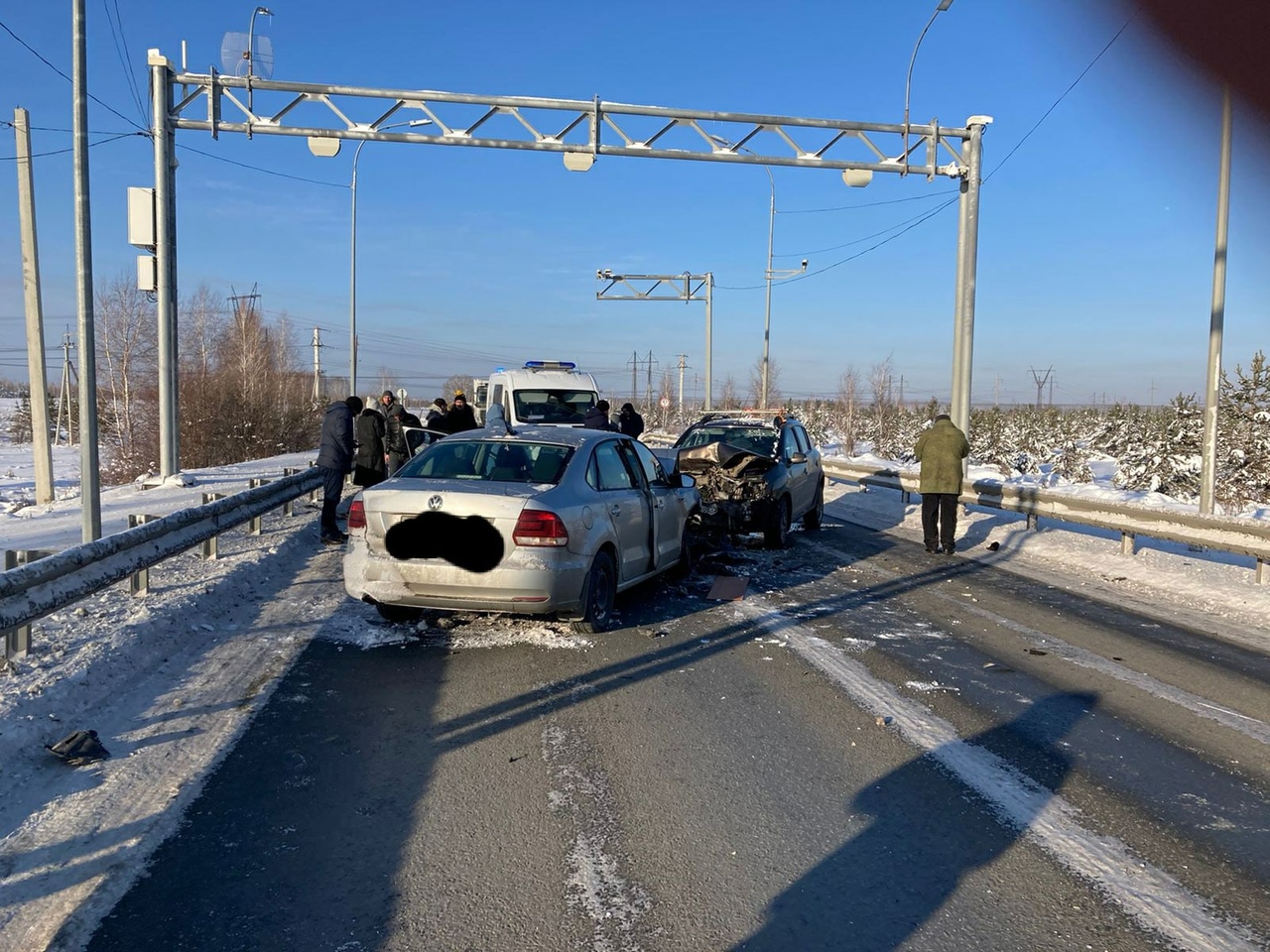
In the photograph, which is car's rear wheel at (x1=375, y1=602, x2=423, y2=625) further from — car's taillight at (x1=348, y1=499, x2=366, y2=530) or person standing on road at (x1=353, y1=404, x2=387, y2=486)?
person standing on road at (x1=353, y1=404, x2=387, y2=486)

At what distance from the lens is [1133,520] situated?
40.2 feet

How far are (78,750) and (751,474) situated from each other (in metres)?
9.38

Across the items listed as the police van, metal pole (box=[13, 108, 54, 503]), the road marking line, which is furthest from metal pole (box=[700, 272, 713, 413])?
the road marking line

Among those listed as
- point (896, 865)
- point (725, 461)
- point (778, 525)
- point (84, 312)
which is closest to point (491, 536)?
point (896, 865)

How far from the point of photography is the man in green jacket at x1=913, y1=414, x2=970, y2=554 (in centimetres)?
1270

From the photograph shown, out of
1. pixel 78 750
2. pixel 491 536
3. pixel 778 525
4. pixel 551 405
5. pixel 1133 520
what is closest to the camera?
pixel 78 750

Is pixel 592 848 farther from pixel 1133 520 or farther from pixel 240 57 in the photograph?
pixel 240 57

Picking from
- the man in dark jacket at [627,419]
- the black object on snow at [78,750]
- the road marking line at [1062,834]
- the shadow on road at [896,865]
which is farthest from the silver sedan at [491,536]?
the man in dark jacket at [627,419]

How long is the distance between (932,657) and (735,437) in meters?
7.46

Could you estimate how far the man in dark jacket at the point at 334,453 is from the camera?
11.8m

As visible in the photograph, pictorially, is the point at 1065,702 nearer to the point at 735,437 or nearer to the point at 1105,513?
the point at 1105,513

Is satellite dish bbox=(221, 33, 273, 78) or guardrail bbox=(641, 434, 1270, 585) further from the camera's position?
satellite dish bbox=(221, 33, 273, 78)

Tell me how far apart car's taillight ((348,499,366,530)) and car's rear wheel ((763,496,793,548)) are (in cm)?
652

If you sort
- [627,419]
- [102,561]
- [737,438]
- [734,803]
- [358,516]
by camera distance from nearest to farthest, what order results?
[734,803], [102,561], [358,516], [737,438], [627,419]
